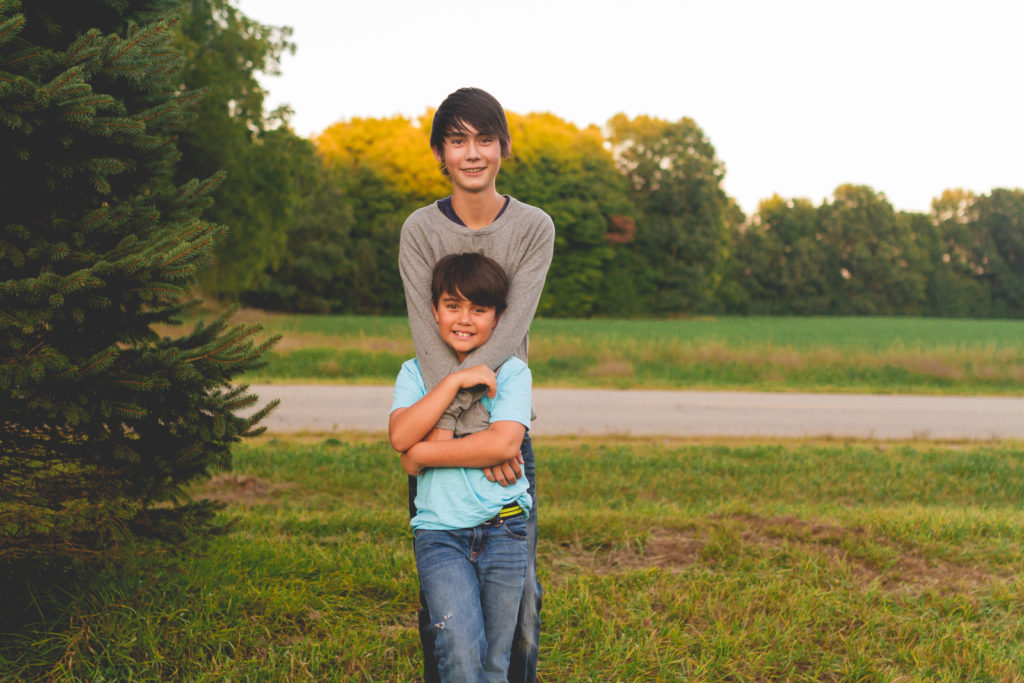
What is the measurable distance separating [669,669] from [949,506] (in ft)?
13.5

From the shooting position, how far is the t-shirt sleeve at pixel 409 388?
2420 mm

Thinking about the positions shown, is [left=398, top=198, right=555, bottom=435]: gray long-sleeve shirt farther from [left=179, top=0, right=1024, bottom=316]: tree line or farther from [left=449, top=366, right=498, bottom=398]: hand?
[left=179, top=0, right=1024, bottom=316]: tree line

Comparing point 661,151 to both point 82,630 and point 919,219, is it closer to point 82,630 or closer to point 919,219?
point 919,219

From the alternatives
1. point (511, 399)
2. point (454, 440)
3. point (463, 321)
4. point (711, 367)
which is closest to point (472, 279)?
point (463, 321)

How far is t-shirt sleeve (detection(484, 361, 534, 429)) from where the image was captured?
7.70ft

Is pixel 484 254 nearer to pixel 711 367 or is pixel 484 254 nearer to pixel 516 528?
pixel 516 528

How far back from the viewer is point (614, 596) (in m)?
3.98

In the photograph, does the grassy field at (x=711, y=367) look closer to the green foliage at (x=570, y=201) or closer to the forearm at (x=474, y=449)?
the forearm at (x=474, y=449)

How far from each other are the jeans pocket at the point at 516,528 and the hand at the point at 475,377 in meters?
0.40

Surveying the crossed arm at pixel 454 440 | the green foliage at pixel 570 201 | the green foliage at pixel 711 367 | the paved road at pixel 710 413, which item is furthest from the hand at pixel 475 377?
the green foliage at pixel 570 201

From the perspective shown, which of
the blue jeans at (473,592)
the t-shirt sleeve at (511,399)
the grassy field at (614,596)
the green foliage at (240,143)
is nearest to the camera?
the blue jeans at (473,592)

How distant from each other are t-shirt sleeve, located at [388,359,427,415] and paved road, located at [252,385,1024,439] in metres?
7.05

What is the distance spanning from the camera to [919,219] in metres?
77.3

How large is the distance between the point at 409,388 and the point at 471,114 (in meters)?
0.87
